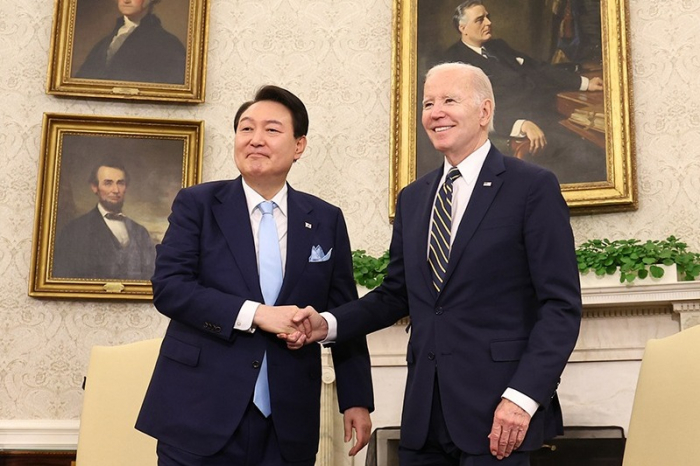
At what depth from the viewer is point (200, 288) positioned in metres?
2.47

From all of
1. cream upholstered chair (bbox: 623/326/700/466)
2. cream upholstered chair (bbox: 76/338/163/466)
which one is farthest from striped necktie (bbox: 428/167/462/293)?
cream upholstered chair (bbox: 76/338/163/466)

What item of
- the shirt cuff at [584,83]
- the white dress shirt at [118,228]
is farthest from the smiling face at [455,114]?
the white dress shirt at [118,228]

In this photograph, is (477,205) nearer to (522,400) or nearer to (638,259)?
(522,400)

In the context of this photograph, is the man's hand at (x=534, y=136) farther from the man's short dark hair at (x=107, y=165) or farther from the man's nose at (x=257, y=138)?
the man's nose at (x=257, y=138)

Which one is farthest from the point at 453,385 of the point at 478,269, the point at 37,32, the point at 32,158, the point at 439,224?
the point at 37,32

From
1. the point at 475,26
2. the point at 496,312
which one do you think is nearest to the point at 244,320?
the point at 496,312

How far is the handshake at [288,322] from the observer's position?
240cm

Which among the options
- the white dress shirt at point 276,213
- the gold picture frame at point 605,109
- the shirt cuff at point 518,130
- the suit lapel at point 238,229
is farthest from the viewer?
the shirt cuff at point 518,130

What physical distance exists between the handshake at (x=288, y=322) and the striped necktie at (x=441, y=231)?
15.3 inches

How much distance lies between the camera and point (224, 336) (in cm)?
240

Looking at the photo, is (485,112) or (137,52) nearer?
(485,112)

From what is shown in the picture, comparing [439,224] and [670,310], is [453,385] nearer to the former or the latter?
[439,224]

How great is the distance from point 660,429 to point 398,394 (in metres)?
2.26

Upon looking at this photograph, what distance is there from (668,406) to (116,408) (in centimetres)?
246
